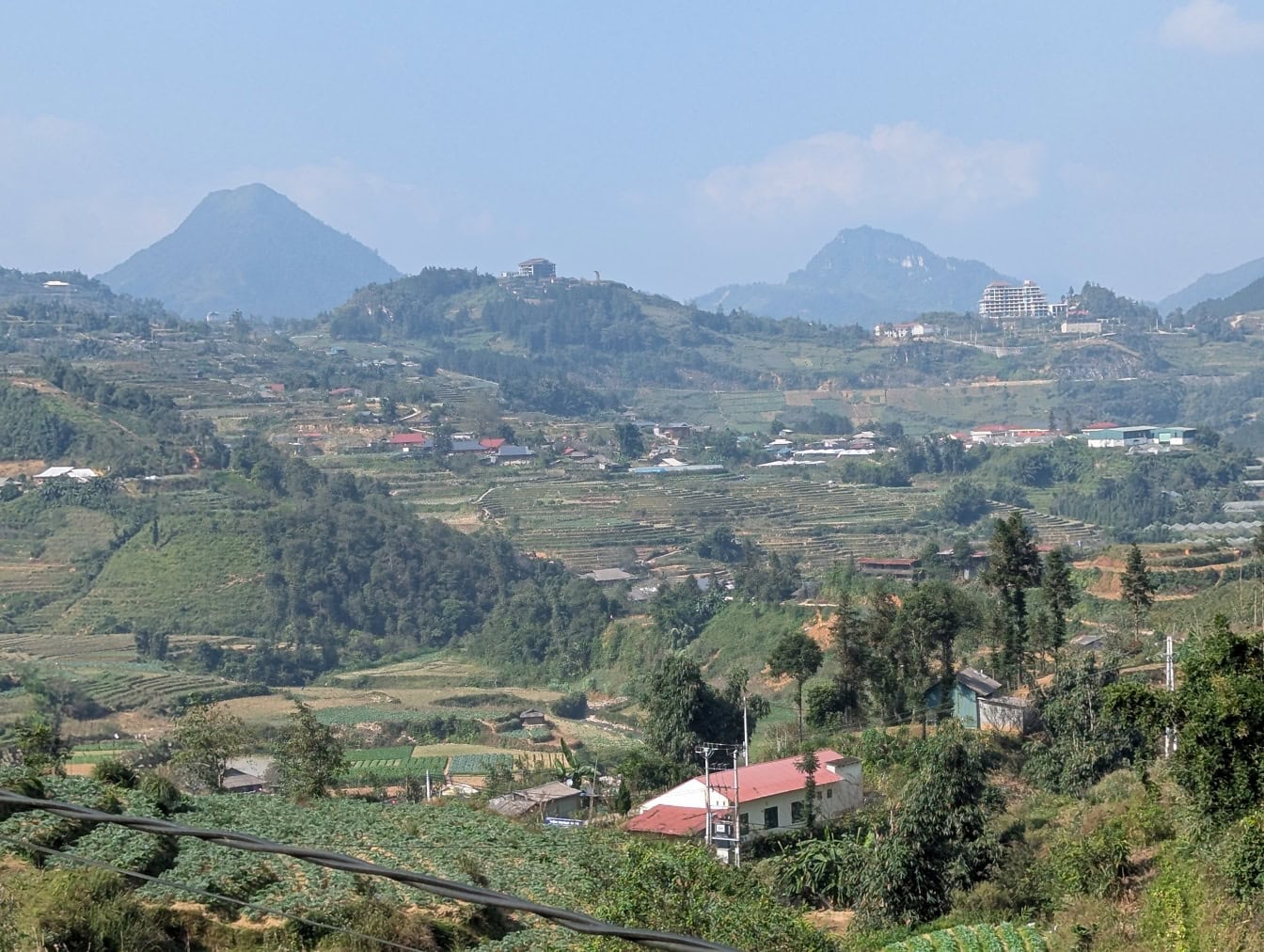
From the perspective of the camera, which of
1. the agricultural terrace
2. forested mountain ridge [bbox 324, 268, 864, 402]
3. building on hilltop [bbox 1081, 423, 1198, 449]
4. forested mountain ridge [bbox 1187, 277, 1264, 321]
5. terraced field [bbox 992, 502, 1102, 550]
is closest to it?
the agricultural terrace

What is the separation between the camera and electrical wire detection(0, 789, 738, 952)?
9.28 feet

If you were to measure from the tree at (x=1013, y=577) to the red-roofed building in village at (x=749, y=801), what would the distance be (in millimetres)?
3924

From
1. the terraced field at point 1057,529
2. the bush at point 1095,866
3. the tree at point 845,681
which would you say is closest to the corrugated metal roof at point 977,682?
the tree at point 845,681

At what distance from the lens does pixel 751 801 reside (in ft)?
54.4

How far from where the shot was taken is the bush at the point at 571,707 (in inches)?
1347

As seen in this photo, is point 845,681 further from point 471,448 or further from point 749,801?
point 471,448

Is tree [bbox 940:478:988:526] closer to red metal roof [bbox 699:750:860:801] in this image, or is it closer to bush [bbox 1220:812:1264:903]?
red metal roof [bbox 699:750:860:801]

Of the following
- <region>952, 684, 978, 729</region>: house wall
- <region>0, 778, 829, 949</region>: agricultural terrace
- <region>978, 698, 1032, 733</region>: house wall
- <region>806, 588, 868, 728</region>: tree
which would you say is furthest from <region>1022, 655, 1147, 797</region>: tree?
<region>0, 778, 829, 949</region>: agricultural terrace

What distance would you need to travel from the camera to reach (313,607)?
143ft

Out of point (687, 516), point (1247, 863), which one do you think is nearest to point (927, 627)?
point (1247, 863)

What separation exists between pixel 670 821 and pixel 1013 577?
6791 mm

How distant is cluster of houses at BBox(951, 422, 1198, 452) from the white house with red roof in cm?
5031

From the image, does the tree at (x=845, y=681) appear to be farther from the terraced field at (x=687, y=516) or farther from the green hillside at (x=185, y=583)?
the green hillside at (x=185, y=583)

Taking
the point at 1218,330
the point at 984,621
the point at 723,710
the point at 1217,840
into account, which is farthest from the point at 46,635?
the point at 1218,330
